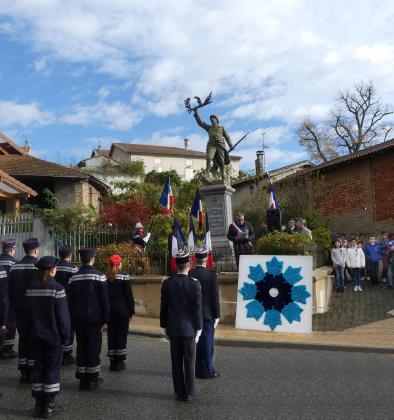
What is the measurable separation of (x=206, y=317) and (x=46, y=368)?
7.28 feet

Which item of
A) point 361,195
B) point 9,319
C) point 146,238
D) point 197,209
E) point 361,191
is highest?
point 361,191

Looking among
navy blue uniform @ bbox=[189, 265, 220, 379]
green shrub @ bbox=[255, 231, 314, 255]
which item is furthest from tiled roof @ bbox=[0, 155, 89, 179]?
navy blue uniform @ bbox=[189, 265, 220, 379]

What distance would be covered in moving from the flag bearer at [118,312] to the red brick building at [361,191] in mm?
17407

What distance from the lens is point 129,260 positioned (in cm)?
1301

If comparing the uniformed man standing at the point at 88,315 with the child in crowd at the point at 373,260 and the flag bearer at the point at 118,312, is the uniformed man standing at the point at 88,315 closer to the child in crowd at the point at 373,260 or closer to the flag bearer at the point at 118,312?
the flag bearer at the point at 118,312

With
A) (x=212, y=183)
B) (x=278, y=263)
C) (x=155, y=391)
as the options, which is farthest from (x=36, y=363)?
(x=212, y=183)

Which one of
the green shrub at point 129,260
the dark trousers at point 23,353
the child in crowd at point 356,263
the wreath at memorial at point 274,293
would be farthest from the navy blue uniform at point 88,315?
the child in crowd at point 356,263

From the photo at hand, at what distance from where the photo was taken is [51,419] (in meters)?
5.43

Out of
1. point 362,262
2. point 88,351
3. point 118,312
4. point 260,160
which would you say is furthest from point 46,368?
point 260,160

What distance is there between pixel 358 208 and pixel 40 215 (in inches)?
589

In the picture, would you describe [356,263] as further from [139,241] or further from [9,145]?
[9,145]

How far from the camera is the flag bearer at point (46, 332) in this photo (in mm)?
5598

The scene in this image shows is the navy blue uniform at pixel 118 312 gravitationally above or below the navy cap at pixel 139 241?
below

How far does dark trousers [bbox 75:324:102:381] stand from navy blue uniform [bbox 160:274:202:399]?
936 mm
